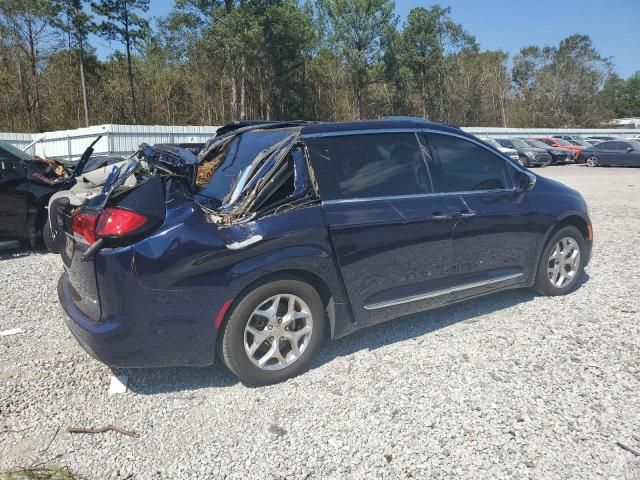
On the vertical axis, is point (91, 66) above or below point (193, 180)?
above

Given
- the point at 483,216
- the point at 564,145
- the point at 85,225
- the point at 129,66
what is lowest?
the point at 483,216

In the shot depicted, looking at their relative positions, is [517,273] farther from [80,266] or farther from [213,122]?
[213,122]

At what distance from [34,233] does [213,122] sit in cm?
3274

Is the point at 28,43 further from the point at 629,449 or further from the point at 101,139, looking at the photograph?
the point at 629,449

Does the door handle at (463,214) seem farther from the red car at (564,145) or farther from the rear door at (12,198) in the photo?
the red car at (564,145)

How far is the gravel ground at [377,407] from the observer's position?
8.83 feet

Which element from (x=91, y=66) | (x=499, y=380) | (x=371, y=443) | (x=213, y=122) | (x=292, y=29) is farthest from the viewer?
(x=213, y=122)

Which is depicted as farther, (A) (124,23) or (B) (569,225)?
(A) (124,23)

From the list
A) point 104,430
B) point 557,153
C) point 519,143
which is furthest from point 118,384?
point 557,153

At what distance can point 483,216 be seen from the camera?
4.35 m

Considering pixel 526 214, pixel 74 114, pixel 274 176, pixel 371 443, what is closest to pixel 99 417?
pixel 371 443

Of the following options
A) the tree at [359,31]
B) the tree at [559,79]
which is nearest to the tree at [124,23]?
the tree at [359,31]

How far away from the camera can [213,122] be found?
1529 inches

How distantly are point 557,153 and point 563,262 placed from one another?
26842mm
